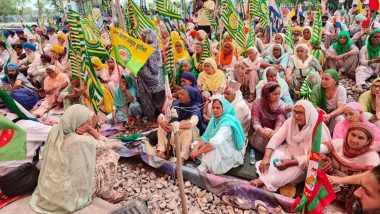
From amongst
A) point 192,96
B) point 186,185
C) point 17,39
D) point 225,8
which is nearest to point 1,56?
point 17,39

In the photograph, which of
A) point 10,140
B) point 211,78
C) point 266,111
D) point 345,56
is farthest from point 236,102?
point 345,56

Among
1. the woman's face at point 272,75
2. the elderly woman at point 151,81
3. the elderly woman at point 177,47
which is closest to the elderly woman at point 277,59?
the woman's face at point 272,75

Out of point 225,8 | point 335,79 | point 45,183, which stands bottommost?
point 45,183

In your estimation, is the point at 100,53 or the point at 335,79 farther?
the point at 100,53

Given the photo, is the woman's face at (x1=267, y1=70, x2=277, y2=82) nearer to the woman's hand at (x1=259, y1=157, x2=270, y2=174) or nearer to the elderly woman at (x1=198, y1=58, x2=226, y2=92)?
the elderly woman at (x1=198, y1=58, x2=226, y2=92)

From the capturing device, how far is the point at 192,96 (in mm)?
4086

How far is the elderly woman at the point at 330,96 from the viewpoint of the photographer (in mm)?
3924

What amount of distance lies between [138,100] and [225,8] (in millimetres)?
2669

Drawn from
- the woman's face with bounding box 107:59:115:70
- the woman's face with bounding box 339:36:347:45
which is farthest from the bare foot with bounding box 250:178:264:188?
the woman's face with bounding box 339:36:347:45

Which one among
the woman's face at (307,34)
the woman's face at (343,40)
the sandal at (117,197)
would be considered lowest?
the sandal at (117,197)

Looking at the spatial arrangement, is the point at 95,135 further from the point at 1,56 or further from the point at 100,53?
the point at 1,56

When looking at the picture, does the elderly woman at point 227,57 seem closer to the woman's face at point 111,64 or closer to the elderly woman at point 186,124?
the woman's face at point 111,64

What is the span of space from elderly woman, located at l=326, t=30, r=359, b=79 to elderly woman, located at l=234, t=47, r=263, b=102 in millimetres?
1921

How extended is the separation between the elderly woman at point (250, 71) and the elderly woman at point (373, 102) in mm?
2080
